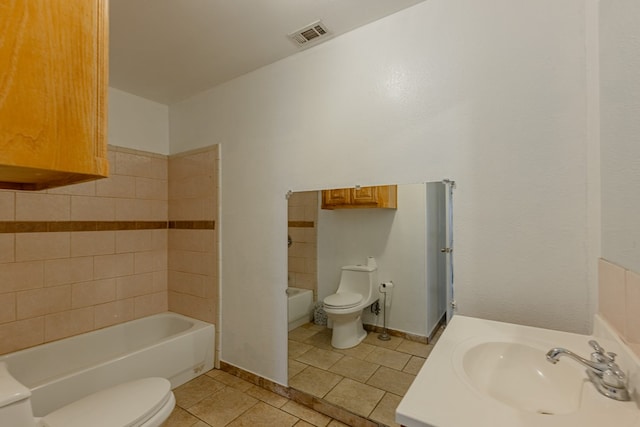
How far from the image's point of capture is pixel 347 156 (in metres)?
1.88

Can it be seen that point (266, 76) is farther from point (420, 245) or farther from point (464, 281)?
point (464, 281)

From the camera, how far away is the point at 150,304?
2840mm

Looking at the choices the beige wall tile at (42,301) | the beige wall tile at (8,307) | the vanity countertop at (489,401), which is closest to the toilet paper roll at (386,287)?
the vanity countertop at (489,401)

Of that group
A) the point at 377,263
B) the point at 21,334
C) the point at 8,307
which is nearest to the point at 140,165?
the point at 8,307

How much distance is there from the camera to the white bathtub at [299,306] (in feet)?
6.88

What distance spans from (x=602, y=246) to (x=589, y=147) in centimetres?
41

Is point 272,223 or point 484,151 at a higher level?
point 484,151

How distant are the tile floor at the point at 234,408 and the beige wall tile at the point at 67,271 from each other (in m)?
1.19

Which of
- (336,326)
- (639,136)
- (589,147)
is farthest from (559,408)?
(336,326)

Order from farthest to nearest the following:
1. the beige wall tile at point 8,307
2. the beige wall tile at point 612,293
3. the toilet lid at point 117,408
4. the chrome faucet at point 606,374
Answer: the beige wall tile at point 8,307 → the toilet lid at point 117,408 → the beige wall tile at point 612,293 → the chrome faucet at point 606,374

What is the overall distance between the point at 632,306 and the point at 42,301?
10.7 feet

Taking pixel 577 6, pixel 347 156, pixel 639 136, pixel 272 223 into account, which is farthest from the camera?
pixel 272 223

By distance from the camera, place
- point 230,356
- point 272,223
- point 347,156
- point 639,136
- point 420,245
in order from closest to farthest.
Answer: point 639,136 < point 420,245 < point 347,156 < point 272,223 < point 230,356

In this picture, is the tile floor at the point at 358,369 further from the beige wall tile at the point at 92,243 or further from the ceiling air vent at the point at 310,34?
the ceiling air vent at the point at 310,34
